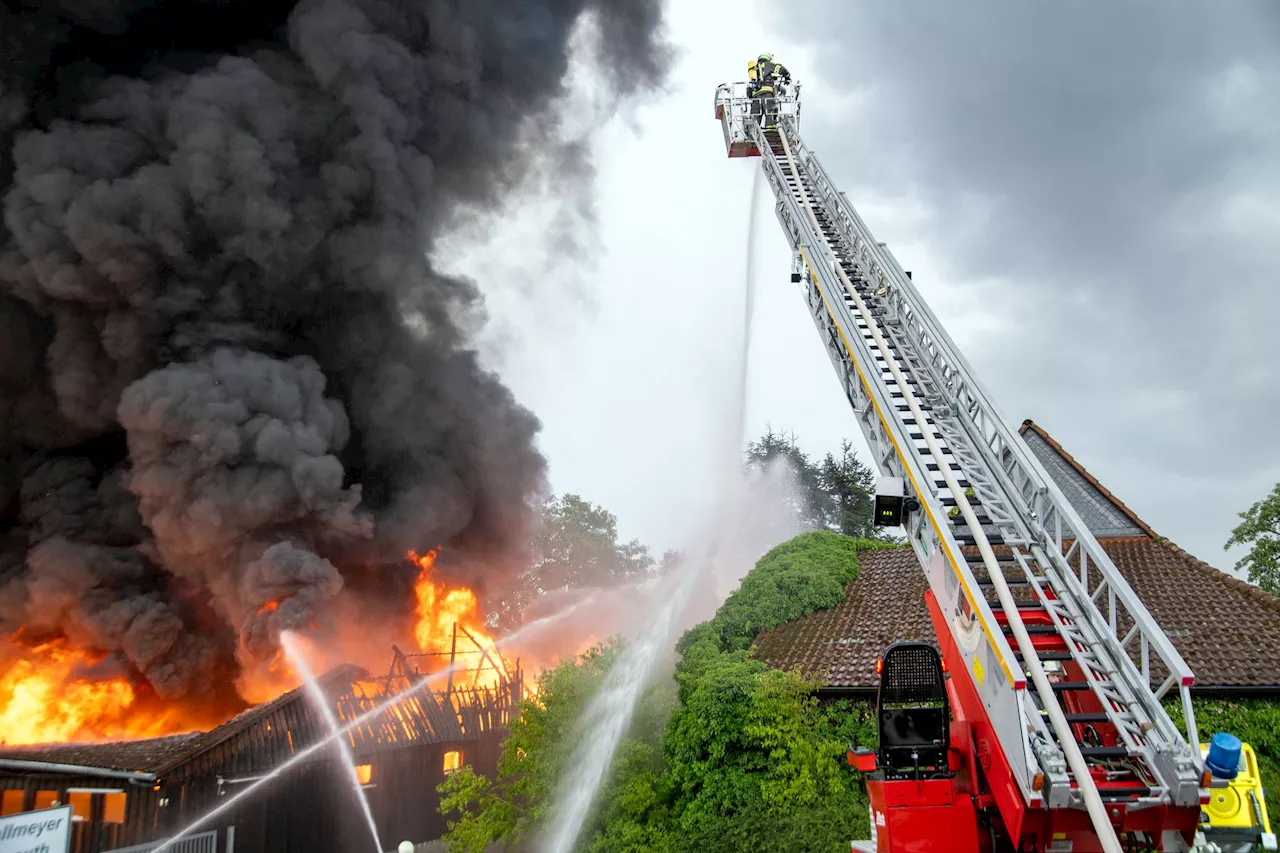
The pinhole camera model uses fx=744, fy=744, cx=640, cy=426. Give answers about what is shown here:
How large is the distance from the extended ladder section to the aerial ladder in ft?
0.06

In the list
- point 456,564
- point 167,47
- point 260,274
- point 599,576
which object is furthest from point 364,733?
point 599,576

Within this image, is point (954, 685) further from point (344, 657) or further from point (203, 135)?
point (203, 135)

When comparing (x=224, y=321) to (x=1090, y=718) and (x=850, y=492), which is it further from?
(x=850, y=492)

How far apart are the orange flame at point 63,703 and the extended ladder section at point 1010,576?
59.9 feet

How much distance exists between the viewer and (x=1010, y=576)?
6785 mm

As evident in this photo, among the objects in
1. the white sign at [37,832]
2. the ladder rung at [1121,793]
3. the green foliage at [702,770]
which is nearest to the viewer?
the ladder rung at [1121,793]

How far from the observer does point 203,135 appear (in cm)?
1888

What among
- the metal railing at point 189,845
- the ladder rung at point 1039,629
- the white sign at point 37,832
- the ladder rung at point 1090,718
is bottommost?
the metal railing at point 189,845

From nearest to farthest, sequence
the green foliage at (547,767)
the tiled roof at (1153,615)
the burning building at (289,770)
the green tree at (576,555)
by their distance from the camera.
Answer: the tiled roof at (1153,615) → the green foliage at (547,767) → the burning building at (289,770) → the green tree at (576,555)

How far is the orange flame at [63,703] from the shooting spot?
1708 cm

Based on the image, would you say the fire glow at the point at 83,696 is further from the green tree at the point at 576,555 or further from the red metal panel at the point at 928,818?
the green tree at the point at 576,555

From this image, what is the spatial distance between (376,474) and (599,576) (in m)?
25.4

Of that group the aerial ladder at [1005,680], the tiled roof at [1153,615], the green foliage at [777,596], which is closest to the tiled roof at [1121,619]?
the tiled roof at [1153,615]

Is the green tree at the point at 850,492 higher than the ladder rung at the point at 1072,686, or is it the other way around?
the green tree at the point at 850,492
